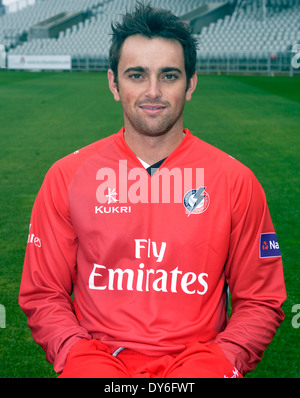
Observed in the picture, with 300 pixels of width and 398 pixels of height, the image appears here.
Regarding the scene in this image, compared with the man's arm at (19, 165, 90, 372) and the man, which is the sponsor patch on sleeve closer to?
the man

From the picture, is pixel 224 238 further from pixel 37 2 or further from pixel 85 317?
pixel 37 2

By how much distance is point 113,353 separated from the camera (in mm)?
2127

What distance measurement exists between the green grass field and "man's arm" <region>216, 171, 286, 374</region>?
122 cm

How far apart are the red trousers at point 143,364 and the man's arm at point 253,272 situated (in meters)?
0.16

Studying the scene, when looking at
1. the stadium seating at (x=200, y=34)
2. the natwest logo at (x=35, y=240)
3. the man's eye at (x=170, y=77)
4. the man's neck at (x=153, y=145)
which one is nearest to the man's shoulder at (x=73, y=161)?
the man's neck at (x=153, y=145)

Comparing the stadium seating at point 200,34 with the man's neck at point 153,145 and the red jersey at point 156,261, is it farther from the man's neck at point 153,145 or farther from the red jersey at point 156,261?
the red jersey at point 156,261

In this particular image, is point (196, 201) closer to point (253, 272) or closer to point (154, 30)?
point (253, 272)

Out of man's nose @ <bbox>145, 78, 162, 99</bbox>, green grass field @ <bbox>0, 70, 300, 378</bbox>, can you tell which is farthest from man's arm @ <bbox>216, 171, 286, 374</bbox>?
green grass field @ <bbox>0, 70, 300, 378</bbox>

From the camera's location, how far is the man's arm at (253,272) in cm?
215

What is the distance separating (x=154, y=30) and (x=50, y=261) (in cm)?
93

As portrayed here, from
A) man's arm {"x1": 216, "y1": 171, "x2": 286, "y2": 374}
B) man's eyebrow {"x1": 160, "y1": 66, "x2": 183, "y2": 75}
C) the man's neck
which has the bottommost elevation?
man's arm {"x1": 216, "y1": 171, "x2": 286, "y2": 374}

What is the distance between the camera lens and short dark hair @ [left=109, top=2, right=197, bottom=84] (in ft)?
7.29

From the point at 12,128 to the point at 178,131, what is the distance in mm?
10424
